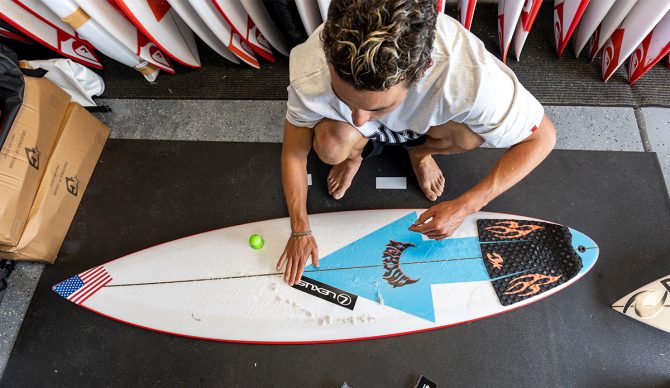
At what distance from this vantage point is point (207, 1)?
142cm

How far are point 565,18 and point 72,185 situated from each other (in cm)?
183

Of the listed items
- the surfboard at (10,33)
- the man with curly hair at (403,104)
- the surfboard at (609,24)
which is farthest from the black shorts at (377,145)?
the surfboard at (10,33)

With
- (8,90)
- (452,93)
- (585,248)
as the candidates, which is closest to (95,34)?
(8,90)

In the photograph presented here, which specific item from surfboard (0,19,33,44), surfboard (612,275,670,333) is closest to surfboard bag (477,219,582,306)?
surfboard (612,275,670,333)

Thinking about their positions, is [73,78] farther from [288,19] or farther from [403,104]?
[403,104]

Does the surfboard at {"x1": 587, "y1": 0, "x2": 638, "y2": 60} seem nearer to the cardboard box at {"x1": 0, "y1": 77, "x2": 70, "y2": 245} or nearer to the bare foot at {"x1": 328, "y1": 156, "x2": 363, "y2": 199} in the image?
the bare foot at {"x1": 328, "y1": 156, "x2": 363, "y2": 199}

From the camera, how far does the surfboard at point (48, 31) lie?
4.78 feet

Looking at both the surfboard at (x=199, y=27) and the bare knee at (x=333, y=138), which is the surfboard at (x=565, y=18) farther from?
the surfboard at (x=199, y=27)

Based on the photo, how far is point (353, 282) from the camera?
130 cm

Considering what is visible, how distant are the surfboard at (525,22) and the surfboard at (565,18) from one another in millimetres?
102

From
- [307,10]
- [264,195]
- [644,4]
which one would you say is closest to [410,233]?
[264,195]

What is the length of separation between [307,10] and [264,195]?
64 centimetres

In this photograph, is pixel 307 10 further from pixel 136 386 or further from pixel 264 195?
pixel 136 386

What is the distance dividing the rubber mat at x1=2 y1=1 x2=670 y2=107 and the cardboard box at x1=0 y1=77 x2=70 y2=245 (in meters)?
0.39
